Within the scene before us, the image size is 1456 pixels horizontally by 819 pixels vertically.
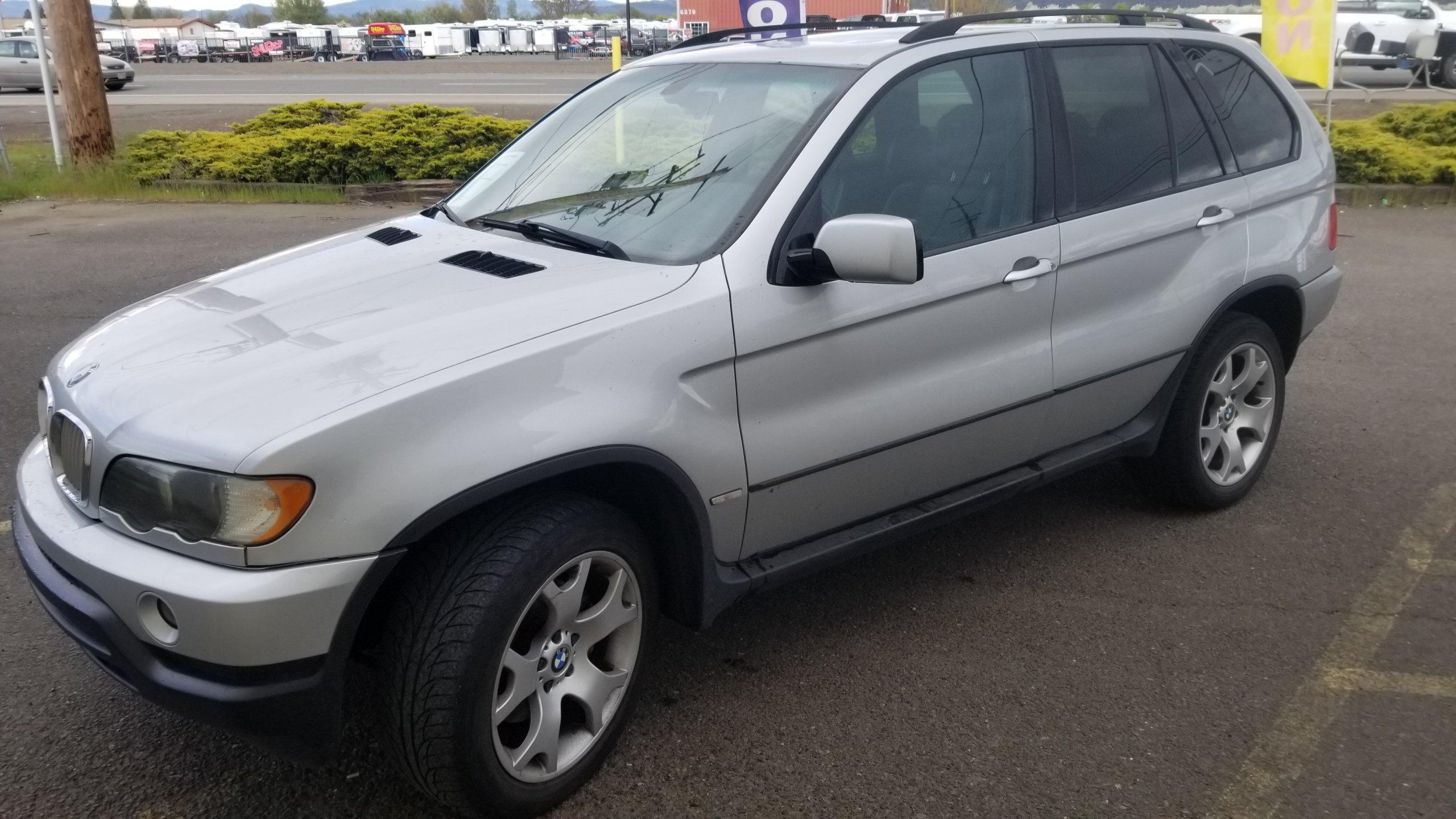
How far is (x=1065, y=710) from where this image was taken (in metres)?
3.30

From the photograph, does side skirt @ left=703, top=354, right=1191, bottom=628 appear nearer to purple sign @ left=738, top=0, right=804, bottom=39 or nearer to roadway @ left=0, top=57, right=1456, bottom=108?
purple sign @ left=738, top=0, right=804, bottom=39

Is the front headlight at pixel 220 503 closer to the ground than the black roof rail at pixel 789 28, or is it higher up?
closer to the ground

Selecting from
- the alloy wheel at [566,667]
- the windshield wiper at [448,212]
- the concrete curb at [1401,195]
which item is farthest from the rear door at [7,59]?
the alloy wheel at [566,667]

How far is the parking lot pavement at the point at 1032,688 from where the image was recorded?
294cm

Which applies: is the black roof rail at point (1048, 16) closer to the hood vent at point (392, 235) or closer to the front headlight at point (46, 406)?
the hood vent at point (392, 235)

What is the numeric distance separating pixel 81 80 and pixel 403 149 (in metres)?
3.80

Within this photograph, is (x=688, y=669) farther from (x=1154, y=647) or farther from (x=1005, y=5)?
(x=1005, y=5)

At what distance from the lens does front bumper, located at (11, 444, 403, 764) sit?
7.74 ft

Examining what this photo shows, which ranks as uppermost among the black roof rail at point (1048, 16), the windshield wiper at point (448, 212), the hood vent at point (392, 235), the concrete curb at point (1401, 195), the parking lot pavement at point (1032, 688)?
the black roof rail at point (1048, 16)

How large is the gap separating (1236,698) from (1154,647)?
32 centimetres

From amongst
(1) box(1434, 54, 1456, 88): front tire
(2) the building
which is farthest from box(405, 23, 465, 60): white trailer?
(1) box(1434, 54, 1456, 88): front tire

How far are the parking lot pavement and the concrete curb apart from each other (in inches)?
280

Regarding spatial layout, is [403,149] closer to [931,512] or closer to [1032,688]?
[931,512]

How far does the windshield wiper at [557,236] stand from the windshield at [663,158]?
3 centimetres
